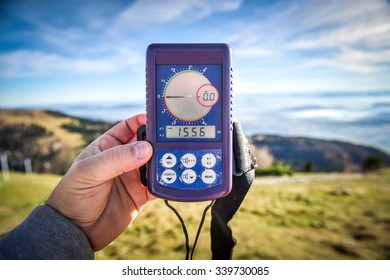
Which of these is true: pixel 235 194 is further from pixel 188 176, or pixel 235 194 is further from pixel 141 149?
pixel 141 149

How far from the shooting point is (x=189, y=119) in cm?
99

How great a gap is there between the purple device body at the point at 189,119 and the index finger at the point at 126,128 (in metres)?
0.25

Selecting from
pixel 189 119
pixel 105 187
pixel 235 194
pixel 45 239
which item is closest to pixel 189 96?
pixel 189 119

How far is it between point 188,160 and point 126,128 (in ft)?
1.30

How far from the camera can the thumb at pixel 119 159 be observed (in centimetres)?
93

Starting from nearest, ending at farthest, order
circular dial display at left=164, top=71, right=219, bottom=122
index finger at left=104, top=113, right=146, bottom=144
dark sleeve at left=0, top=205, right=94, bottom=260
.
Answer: dark sleeve at left=0, top=205, right=94, bottom=260, circular dial display at left=164, top=71, right=219, bottom=122, index finger at left=104, top=113, right=146, bottom=144

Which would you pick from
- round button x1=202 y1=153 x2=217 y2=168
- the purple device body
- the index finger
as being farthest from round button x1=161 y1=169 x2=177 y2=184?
the index finger

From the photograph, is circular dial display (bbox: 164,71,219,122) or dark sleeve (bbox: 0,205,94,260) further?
circular dial display (bbox: 164,71,219,122)

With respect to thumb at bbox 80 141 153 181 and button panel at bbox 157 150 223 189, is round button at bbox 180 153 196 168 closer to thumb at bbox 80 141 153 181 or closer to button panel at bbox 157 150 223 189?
button panel at bbox 157 150 223 189

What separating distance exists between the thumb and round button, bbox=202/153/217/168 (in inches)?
6.7

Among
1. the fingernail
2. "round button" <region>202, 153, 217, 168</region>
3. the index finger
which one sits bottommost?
"round button" <region>202, 153, 217, 168</region>

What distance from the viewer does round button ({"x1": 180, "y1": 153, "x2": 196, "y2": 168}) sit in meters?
0.98

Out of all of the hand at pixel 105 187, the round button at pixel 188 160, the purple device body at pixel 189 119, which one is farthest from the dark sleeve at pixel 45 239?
the round button at pixel 188 160
